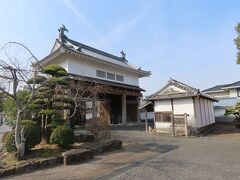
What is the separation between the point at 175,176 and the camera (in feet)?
21.7

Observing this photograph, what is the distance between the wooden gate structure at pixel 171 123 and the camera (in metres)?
16.7

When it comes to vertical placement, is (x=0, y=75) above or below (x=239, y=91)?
below

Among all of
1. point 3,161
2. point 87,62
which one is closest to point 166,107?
point 87,62

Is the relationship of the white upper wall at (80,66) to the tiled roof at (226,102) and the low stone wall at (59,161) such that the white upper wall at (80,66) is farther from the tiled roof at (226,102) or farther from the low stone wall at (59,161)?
the tiled roof at (226,102)

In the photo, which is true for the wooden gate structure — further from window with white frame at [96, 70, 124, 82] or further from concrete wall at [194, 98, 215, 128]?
window with white frame at [96, 70, 124, 82]

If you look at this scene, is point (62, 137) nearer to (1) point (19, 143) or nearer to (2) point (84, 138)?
(1) point (19, 143)

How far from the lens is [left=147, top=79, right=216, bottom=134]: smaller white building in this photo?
17172mm

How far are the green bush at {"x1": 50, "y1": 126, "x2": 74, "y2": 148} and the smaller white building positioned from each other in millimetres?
9378

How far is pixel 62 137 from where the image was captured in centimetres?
991

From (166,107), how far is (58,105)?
10.3 meters

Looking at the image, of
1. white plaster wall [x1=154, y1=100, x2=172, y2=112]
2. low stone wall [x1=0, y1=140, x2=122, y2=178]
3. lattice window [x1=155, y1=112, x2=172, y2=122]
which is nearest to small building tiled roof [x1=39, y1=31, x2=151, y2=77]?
white plaster wall [x1=154, y1=100, x2=172, y2=112]

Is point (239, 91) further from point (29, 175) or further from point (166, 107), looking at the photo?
point (29, 175)

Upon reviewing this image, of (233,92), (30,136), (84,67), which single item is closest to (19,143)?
(30,136)

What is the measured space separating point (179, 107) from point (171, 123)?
1744mm
